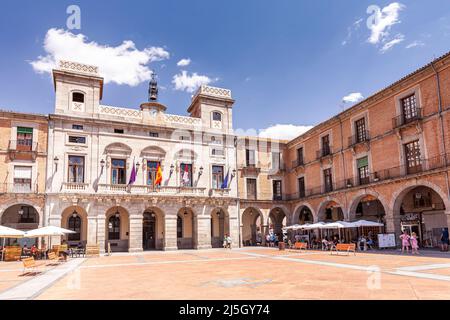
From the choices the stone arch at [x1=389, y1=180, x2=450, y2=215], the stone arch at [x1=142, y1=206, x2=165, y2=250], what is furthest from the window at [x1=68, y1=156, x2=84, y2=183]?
the stone arch at [x1=389, y1=180, x2=450, y2=215]

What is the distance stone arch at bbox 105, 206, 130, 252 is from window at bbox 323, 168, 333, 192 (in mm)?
16279

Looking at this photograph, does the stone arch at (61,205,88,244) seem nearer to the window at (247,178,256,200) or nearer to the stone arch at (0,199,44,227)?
the stone arch at (0,199,44,227)

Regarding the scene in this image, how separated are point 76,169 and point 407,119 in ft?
76.7

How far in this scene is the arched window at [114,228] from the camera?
28.3 meters

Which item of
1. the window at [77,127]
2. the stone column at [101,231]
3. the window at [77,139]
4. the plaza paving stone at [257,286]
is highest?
the window at [77,127]

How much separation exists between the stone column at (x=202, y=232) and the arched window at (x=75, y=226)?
358 inches

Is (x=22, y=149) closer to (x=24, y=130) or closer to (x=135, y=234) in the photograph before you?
(x=24, y=130)

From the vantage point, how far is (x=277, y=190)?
3553 cm

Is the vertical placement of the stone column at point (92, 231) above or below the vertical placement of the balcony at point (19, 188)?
below

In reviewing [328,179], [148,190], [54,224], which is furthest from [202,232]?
[328,179]

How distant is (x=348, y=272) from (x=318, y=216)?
61.2 ft

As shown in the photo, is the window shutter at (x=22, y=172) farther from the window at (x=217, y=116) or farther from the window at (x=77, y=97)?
the window at (x=217, y=116)

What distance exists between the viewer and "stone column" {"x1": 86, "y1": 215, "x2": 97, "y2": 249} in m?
26.2

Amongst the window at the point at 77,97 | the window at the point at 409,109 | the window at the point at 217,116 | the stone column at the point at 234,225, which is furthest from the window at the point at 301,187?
the window at the point at 77,97
